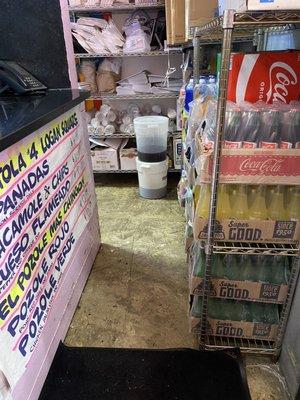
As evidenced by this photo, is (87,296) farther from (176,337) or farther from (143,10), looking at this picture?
(143,10)

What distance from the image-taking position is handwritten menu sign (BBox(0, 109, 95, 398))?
35.9 inches

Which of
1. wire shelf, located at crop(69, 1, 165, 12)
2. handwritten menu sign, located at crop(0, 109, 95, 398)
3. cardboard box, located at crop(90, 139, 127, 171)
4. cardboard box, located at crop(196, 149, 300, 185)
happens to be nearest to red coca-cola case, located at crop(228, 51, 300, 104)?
cardboard box, located at crop(196, 149, 300, 185)

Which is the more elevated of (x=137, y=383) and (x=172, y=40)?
(x=172, y=40)

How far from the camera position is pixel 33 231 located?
108 cm

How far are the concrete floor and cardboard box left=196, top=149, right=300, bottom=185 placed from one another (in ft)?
2.69

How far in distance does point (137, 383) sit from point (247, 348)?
0.49 metres

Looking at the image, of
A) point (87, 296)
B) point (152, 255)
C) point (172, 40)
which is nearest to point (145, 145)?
point (172, 40)

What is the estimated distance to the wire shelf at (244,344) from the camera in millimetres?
1290

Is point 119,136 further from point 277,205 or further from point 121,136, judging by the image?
point 277,205

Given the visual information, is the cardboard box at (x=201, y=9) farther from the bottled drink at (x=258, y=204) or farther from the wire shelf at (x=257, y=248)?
the wire shelf at (x=257, y=248)

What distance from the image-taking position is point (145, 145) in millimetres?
2529

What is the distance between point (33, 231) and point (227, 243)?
715mm

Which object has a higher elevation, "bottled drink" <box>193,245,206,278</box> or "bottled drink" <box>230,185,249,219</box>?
"bottled drink" <box>230,185,249,219</box>

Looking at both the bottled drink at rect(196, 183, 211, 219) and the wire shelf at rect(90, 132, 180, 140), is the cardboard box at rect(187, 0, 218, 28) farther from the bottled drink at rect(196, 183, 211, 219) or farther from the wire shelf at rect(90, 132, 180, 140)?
the wire shelf at rect(90, 132, 180, 140)
